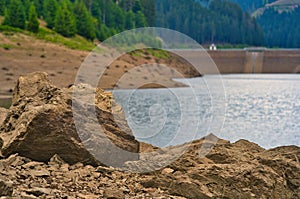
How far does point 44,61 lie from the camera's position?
203ft

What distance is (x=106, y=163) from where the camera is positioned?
10305 mm

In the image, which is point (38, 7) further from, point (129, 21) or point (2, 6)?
point (129, 21)

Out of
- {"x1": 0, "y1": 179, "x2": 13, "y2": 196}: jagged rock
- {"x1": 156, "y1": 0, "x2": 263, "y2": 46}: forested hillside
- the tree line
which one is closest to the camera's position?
{"x1": 0, "y1": 179, "x2": 13, "y2": 196}: jagged rock

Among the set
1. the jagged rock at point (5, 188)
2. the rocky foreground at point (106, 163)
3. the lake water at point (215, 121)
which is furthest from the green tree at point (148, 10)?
the jagged rock at point (5, 188)

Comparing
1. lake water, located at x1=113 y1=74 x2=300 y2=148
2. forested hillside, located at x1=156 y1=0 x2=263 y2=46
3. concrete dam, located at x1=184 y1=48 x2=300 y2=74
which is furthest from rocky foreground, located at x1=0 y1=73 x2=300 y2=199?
forested hillside, located at x1=156 y1=0 x2=263 y2=46

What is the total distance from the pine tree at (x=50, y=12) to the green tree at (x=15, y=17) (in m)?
9.15

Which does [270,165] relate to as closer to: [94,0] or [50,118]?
[50,118]

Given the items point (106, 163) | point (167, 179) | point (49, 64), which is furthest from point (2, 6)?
point (167, 179)

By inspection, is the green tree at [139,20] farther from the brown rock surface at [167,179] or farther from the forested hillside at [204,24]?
the brown rock surface at [167,179]

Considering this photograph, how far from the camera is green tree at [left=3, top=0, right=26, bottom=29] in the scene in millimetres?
76981

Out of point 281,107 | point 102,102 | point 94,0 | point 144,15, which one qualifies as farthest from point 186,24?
point 102,102

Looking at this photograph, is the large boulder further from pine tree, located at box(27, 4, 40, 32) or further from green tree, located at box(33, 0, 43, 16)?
green tree, located at box(33, 0, 43, 16)

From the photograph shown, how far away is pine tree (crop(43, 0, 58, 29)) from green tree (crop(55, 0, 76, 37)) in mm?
1800

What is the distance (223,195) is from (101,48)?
2809 inches
